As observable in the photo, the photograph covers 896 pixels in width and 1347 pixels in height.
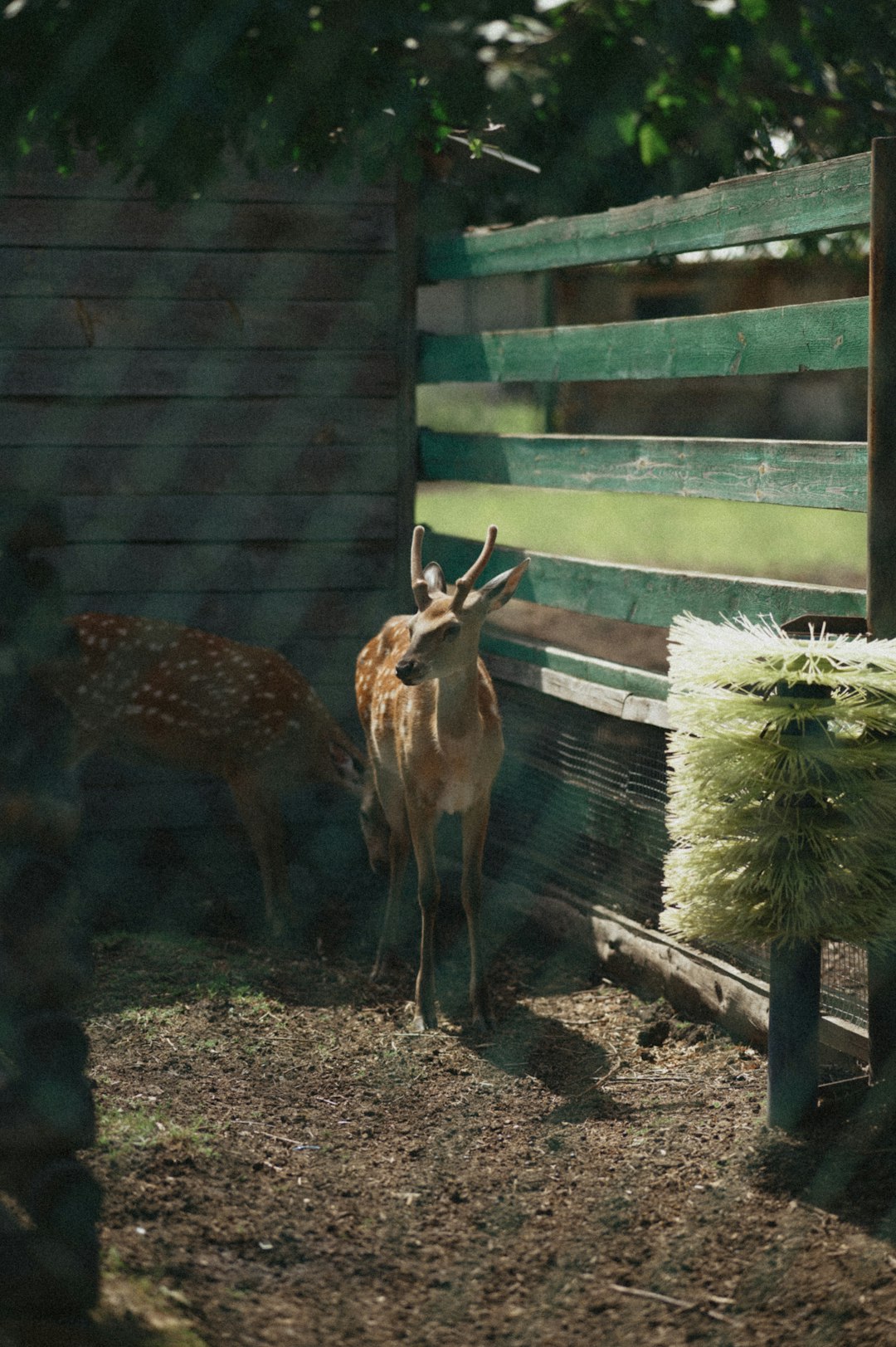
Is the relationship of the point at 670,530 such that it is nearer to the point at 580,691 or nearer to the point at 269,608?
the point at 269,608

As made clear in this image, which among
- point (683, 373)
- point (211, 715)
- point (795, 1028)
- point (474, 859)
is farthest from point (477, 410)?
point (795, 1028)

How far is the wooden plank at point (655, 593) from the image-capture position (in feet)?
12.8

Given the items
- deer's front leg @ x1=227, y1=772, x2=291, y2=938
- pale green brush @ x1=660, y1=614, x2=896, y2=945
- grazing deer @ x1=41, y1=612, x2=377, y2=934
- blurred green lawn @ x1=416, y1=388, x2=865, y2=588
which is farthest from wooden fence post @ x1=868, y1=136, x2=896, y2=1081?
blurred green lawn @ x1=416, y1=388, x2=865, y2=588

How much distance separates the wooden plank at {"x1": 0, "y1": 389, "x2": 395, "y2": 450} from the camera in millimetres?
5914

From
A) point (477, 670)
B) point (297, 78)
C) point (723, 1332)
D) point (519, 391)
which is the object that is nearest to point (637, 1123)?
point (723, 1332)

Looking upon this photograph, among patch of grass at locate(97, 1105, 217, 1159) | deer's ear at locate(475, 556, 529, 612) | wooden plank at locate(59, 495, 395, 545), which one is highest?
wooden plank at locate(59, 495, 395, 545)

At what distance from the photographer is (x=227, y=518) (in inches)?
242

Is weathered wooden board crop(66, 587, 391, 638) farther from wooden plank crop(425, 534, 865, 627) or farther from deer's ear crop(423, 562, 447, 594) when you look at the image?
deer's ear crop(423, 562, 447, 594)

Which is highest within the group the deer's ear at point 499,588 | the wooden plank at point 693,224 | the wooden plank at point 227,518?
the wooden plank at point 693,224

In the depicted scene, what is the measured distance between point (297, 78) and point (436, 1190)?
94.4 inches

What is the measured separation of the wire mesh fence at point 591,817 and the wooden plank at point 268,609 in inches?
34.4

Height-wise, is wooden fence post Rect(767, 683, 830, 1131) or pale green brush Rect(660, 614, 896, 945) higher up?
pale green brush Rect(660, 614, 896, 945)

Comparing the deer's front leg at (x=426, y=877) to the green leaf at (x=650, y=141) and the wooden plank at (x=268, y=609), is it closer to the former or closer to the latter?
the wooden plank at (x=268, y=609)

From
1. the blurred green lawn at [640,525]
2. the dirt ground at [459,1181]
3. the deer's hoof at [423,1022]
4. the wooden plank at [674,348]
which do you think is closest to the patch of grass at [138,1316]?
the dirt ground at [459,1181]
